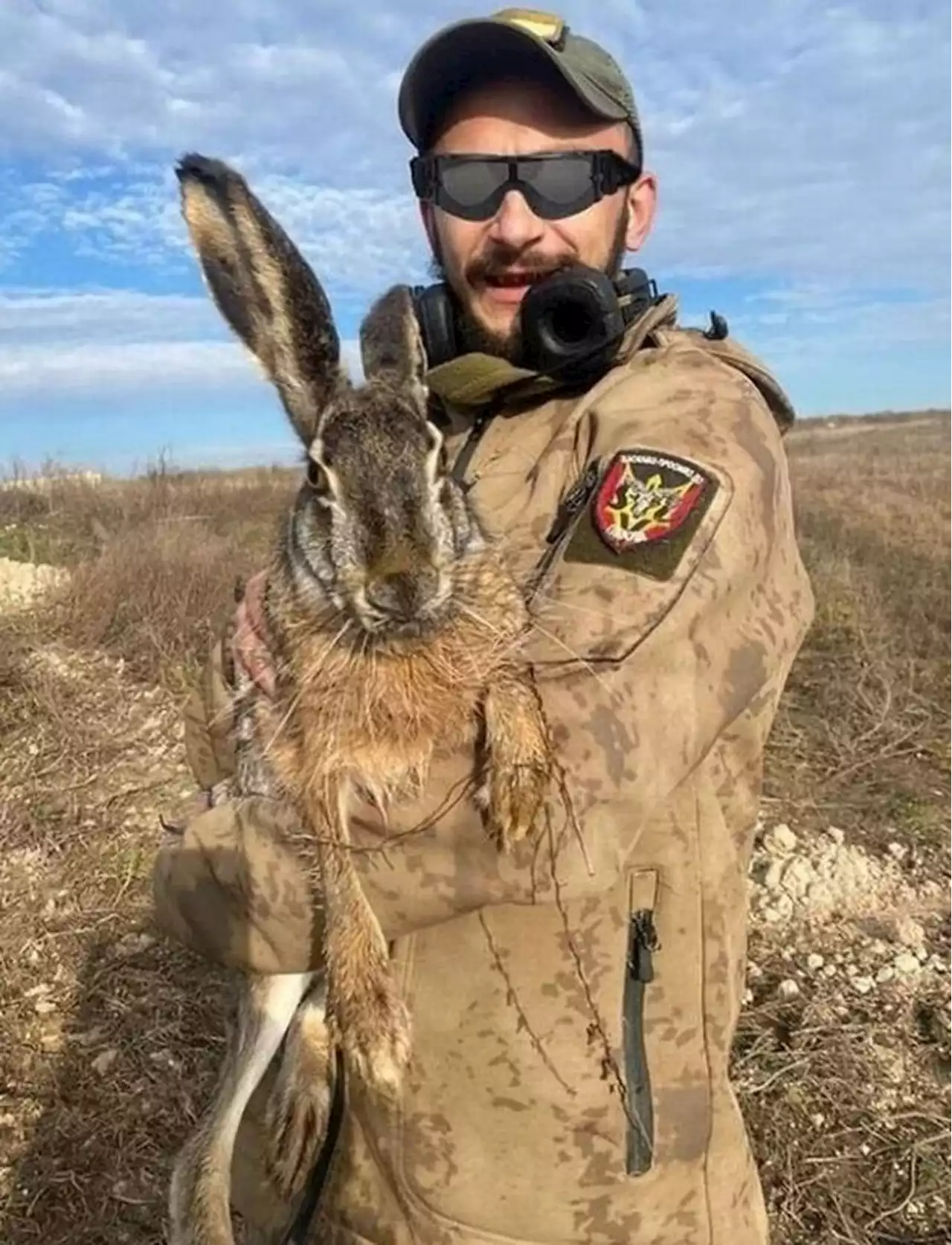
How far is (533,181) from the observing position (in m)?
3.15

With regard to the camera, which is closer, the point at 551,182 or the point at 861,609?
the point at 551,182

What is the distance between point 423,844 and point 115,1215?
10.6 ft

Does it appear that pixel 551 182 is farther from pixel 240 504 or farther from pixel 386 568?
pixel 240 504

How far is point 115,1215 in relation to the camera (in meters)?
4.80

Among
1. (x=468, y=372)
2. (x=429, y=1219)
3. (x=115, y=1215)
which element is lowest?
(x=115, y=1215)

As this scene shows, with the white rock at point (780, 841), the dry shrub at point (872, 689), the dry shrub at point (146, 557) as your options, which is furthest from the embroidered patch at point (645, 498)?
the dry shrub at point (872, 689)

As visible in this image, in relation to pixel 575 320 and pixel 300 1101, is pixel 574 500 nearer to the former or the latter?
pixel 575 320

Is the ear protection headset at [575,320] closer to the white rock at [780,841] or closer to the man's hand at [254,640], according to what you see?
the man's hand at [254,640]

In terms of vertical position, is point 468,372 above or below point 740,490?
above

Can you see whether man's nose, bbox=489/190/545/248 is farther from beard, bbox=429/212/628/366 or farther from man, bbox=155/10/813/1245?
man, bbox=155/10/813/1245

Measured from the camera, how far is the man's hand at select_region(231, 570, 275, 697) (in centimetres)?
301

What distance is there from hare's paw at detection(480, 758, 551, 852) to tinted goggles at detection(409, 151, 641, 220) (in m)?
1.49

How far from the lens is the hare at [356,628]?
249 centimetres

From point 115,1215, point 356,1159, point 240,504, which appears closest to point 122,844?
point 115,1215
